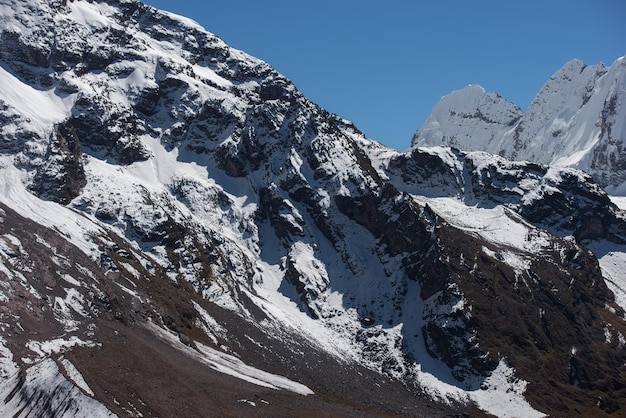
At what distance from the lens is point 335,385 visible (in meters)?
165

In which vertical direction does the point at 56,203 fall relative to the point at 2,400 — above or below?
above

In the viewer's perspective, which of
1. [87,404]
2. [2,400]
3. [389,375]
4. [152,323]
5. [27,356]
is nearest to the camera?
[87,404]

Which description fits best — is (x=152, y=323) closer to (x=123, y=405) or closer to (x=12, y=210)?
(x=12, y=210)

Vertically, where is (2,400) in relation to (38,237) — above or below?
below

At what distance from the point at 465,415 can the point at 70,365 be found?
324ft

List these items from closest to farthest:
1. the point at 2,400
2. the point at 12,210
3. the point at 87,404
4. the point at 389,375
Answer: the point at 87,404
the point at 2,400
the point at 12,210
the point at 389,375

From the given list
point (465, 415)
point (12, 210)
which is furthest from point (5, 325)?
point (465, 415)

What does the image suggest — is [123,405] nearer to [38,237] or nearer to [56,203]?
[38,237]

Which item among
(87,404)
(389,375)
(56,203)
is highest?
(389,375)

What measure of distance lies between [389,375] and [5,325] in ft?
336

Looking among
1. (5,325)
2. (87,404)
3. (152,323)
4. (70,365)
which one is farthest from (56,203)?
(87,404)

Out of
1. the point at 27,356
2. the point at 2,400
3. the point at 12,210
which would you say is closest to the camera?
the point at 2,400

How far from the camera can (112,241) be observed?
618ft

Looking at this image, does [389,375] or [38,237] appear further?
[389,375]
